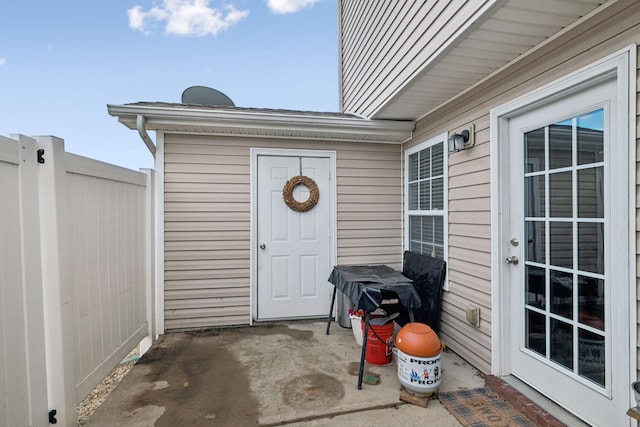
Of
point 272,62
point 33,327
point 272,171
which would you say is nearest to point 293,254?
point 272,171

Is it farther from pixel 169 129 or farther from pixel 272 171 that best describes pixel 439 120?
pixel 169 129

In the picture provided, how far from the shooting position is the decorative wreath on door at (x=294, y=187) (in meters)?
3.63

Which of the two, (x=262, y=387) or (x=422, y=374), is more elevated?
(x=422, y=374)

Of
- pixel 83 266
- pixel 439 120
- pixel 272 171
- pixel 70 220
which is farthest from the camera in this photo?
pixel 272 171

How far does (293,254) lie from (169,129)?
1953 mm

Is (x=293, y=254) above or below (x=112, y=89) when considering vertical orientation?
below

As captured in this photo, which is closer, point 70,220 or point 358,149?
point 70,220

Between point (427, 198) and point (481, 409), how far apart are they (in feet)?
6.51

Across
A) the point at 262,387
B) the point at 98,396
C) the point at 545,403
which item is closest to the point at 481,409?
the point at 545,403

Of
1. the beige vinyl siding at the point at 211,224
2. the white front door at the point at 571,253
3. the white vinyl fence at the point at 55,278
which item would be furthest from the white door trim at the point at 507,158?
the white vinyl fence at the point at 55,278

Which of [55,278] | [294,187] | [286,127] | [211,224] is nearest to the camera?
[55,278]

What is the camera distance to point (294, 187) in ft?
12.0

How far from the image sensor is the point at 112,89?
789cm

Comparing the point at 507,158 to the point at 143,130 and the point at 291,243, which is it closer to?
the point at 291,243
